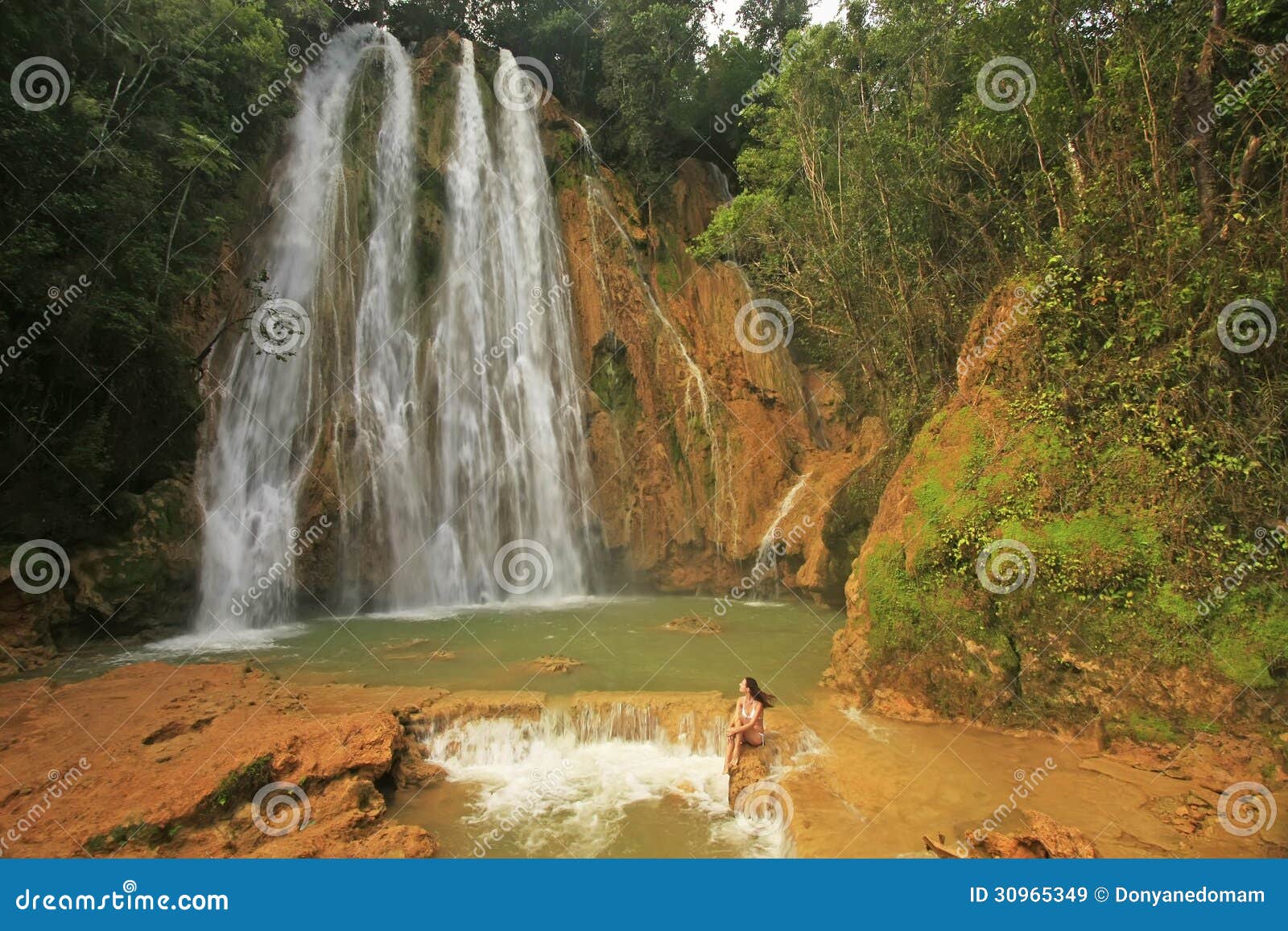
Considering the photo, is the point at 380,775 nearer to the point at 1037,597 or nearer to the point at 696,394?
the point at 1037,597

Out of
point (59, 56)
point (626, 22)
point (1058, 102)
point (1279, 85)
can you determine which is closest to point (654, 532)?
point (1058, 102)

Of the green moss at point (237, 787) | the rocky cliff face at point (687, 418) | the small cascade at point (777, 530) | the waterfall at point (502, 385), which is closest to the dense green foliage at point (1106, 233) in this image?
the small cascade at point (777, 530)

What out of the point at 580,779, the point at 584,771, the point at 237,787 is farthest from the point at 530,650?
the point at 237,787

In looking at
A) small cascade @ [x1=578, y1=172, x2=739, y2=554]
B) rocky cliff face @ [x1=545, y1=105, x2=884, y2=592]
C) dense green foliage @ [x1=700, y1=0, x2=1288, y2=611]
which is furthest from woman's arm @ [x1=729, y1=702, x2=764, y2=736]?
small cascade @ [x1=578, y1=172, x2=739, y2=554]

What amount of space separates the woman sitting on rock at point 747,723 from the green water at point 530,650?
65.8 inches

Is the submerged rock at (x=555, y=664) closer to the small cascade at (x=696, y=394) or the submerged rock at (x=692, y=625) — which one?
the submerged rock at (x=692, y=625)

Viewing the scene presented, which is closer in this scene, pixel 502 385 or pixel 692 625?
pixel 692 625

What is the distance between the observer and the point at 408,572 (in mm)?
14141

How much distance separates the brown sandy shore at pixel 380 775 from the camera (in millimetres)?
5133

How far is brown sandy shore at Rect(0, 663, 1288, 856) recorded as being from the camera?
16.8 ft

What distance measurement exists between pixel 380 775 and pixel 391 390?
34.7 feet

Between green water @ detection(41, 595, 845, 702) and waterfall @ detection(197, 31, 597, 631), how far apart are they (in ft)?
5.19

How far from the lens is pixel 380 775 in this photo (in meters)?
6.16

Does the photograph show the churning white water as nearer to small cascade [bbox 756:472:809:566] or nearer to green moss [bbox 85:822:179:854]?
green moss [bbox 85:822:179:854]
